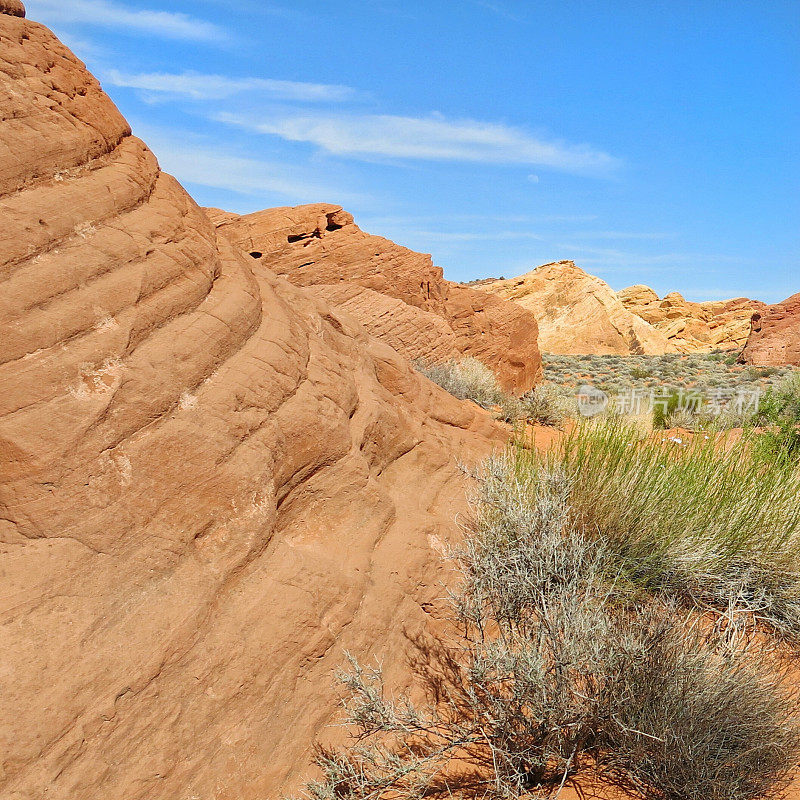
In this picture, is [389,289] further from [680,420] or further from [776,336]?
[776,336]

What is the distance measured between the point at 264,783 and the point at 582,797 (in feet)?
4.65

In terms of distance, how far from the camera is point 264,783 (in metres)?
2.78

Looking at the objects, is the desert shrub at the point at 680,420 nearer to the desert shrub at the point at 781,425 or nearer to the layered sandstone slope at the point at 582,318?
the desert shrub at the point at 781,425

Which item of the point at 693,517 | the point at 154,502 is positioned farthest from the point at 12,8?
the point at 693,517

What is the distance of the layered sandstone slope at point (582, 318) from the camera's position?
3884cm

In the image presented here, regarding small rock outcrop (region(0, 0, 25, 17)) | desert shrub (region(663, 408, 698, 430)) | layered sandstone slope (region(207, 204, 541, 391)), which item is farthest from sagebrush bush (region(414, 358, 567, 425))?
small rock outcrop (region(0, 0, 25, 17))

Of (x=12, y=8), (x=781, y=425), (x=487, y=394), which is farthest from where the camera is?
(x=487, y=394)

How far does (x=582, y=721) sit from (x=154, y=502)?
2.19m

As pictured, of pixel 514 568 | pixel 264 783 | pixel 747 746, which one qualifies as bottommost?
pixel 264 783

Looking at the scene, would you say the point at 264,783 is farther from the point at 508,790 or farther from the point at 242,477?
the point at 242,477

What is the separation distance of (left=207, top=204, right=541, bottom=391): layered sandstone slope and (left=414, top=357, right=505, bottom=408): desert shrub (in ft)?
1.33

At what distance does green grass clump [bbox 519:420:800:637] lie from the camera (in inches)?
159

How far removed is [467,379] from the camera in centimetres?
1258

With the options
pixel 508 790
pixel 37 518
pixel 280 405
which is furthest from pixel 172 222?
pixel 508 790
